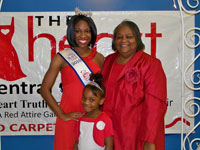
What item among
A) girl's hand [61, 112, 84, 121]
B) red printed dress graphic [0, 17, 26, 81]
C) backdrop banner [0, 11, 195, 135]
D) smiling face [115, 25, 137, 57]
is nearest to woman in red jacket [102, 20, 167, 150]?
smiling face [115, 25, 137, 57]

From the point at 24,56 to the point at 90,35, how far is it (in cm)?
103

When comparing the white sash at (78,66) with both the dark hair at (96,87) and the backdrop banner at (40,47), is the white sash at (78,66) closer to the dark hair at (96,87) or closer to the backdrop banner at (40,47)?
the dark hair at (96,87)

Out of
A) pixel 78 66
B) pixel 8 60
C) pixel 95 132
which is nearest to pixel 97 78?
pixel 78 66

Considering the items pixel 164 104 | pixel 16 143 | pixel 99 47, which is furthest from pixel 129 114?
pixel 16 143

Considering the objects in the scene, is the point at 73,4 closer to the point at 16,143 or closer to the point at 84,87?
the point at 84,87

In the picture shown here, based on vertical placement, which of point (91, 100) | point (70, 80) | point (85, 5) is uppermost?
point (85, 5)

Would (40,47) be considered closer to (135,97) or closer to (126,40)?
(126,40)

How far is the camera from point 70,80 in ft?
4.95

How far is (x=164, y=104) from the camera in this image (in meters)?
1.24

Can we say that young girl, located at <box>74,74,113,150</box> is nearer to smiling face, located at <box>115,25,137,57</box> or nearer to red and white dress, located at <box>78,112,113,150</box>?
red and white dress, located at <box>78,112,113,150</box>

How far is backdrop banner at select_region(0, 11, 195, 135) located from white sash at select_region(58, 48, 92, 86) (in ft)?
2.74

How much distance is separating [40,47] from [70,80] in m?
0.94

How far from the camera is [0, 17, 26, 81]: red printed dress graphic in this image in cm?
230

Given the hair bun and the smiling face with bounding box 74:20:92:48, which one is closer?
the hair bun
